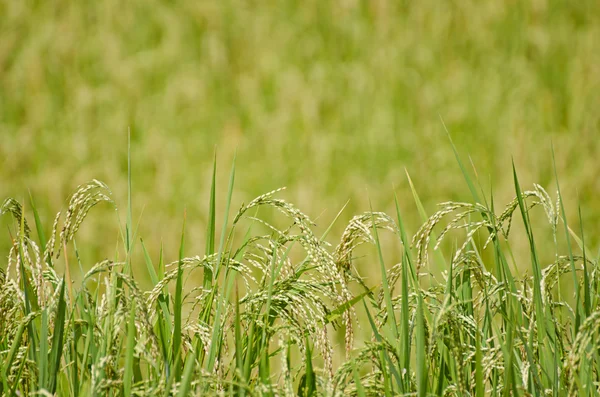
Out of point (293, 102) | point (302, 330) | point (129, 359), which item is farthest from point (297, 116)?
point (129, 359)

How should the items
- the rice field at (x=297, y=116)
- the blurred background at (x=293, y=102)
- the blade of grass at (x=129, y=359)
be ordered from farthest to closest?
the blurred background at (x=293, y=102), the rice field at (x=297, y=116), the blade of grass at (x=129, y=359)

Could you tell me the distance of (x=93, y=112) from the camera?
5.11 metres

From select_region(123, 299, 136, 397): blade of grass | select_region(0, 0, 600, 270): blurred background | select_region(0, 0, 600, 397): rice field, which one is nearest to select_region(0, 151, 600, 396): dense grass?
select_region(123, 299, 136, 397): blade of grass

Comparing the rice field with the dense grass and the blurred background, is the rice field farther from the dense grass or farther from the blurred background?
the dense grass

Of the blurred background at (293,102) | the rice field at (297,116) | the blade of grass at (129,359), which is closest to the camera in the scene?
the blade of grass at (129,359)

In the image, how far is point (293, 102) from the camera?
5090 mm

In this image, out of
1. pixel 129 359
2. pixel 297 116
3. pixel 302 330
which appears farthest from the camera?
pixel 297 116

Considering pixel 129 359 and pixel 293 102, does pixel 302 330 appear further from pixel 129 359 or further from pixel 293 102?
pixel 293 102

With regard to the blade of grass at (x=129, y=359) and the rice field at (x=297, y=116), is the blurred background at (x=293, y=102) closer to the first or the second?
the rice field at (x=297, y=116)

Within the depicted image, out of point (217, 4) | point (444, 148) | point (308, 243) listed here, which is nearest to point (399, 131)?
point (444, 148)

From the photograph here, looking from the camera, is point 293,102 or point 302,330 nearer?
point 302,330

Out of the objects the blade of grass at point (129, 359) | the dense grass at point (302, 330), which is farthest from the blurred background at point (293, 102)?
the blade of grass at point (129, 359)

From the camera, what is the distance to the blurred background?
4527 mm

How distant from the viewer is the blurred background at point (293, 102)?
4527 mm
